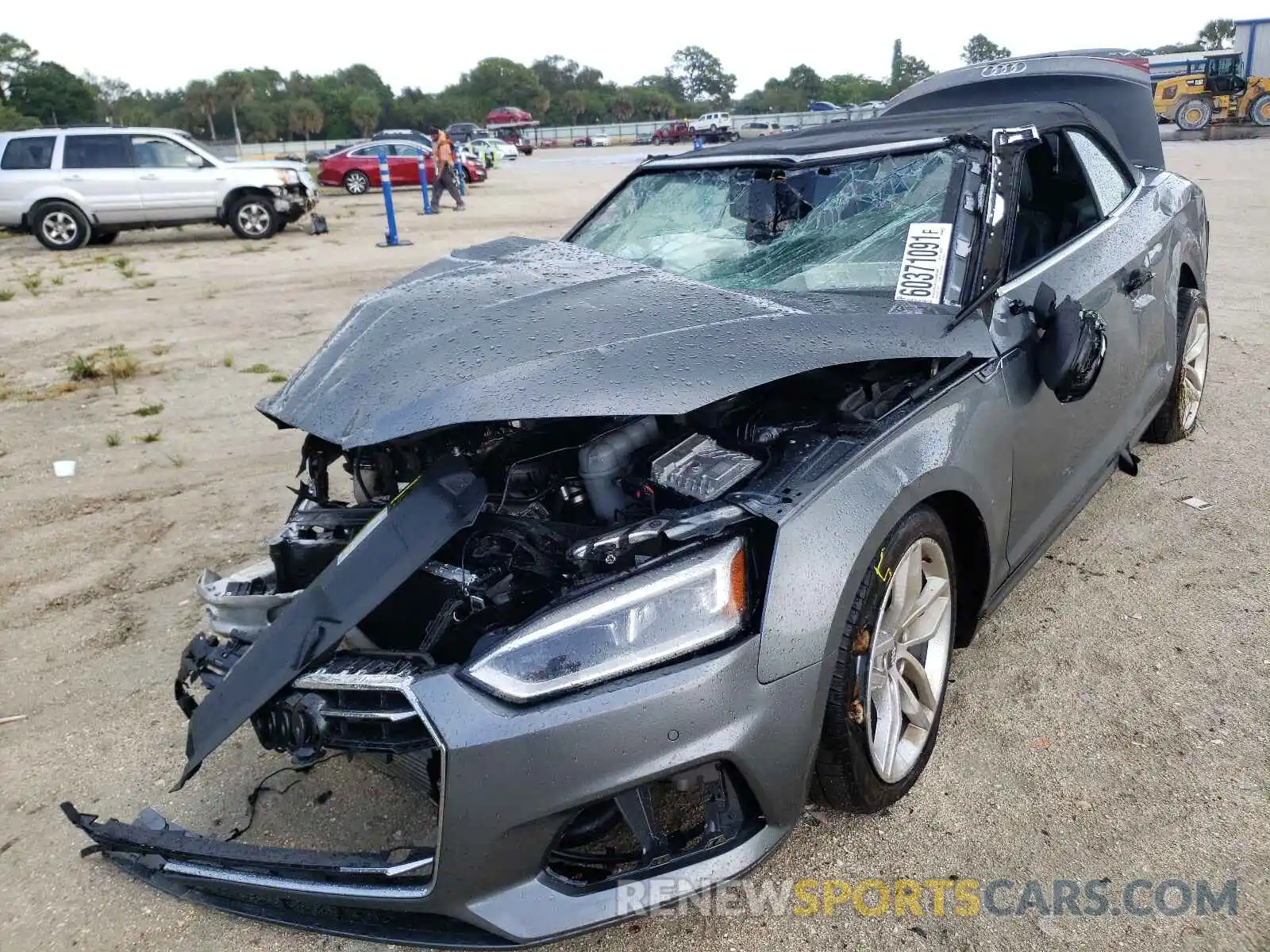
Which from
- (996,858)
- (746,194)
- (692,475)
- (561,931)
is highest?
(746,194)

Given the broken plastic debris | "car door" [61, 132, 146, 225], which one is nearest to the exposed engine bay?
the broken plastic debris

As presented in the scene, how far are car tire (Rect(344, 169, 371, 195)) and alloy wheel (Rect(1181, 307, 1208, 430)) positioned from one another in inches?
912

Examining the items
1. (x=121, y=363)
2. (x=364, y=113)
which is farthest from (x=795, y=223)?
(x=364, y=113)

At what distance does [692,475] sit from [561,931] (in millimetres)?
988

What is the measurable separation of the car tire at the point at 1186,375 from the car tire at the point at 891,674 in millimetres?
2292

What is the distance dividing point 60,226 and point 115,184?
1.12 meters

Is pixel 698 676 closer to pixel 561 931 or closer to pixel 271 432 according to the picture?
pixel 561 931

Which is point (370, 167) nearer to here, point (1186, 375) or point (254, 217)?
point (254, 217)

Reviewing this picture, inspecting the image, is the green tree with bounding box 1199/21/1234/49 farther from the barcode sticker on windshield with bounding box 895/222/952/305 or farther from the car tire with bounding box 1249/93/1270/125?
the barcode sticker on windshield with bounding box 895/222/952/305

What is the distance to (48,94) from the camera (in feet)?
205

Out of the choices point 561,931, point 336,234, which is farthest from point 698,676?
point 336,234

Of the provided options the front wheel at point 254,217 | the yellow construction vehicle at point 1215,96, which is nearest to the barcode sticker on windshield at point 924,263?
the front wheel at point 254,217

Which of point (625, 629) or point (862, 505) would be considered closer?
point (625, 629)

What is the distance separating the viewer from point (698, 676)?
1731mm
